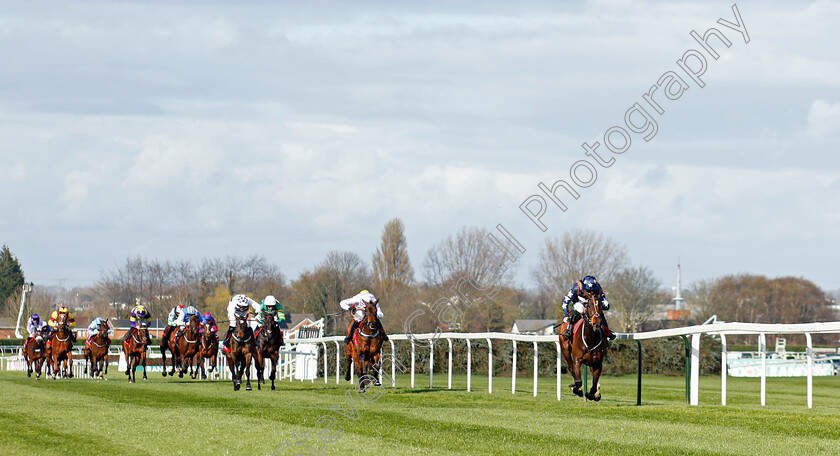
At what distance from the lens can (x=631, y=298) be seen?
66562 mm

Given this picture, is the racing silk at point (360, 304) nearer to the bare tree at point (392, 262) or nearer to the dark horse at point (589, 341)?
the dark horse at point (589, 341)

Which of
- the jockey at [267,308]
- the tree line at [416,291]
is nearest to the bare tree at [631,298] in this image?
the tree line at [416,291]

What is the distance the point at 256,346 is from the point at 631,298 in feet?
167

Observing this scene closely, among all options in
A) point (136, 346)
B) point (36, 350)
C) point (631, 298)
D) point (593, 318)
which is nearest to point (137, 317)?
point (136, 346)

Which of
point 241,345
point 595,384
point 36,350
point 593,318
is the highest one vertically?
point 593,318

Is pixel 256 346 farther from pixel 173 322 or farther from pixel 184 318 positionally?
pixel 173 322

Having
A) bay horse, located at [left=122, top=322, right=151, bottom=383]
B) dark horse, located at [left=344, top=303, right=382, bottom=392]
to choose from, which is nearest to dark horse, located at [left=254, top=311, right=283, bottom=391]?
dark horse, located at [left=344, top=303, right=382, bottom=392]

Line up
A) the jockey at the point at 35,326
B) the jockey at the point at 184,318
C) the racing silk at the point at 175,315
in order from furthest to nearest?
the jockey at the point at 35,326, the racing silk at the point at 175,315, the jockey at the point at 184,318

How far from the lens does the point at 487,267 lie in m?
50.8

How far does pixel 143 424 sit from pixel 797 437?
18.4 ft

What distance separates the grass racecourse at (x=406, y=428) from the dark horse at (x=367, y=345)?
332cm

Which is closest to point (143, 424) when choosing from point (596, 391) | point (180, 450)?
point (180, 450)

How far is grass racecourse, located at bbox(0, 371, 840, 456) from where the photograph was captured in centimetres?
763

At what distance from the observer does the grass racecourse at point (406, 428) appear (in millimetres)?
7633
